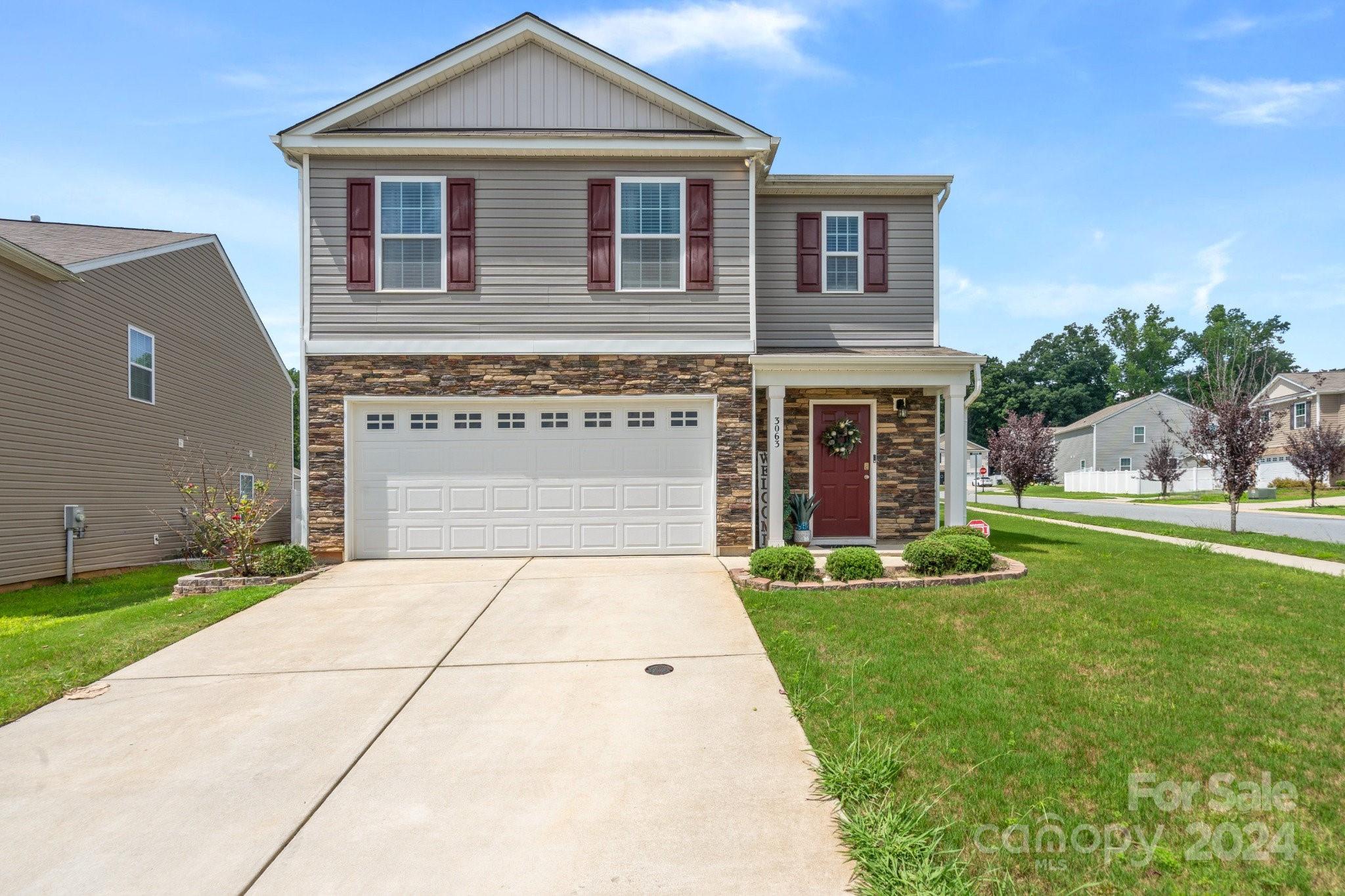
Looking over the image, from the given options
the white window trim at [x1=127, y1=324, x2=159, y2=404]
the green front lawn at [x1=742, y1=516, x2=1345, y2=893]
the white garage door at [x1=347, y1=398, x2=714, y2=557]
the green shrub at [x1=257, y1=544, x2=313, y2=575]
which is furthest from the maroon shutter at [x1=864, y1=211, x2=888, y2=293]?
the white window trim at [x1=127, y1=324, x2=159, y2=404]

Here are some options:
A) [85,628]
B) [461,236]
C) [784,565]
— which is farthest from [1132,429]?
[85,628]

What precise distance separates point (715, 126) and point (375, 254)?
529 cm

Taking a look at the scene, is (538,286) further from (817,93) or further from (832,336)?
(817,93)

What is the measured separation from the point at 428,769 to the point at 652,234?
7952 millimetres

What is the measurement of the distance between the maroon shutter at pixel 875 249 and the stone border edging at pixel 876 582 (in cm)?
517

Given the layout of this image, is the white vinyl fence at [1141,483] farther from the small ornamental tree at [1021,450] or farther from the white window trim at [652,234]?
the white window trim at [652,234]

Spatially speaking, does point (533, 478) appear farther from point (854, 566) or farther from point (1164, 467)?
point (1164, 467)

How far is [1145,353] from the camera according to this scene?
65.8 metres

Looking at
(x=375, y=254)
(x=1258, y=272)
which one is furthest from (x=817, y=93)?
(x=1258, y=272)

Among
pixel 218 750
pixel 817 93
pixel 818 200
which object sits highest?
pixel 817 93

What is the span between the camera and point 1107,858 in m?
2.71

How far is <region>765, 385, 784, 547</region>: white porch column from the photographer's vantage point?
9.80 metres

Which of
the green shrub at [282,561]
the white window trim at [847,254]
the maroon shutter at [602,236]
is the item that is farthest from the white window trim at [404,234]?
the white window trim at [847,254]

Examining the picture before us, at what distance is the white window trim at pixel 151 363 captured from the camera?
38.5 feet
